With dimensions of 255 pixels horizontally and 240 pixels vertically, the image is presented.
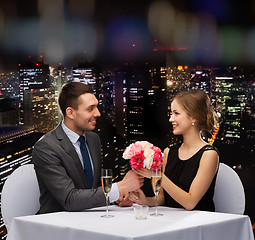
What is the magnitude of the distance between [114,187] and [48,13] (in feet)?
9.60

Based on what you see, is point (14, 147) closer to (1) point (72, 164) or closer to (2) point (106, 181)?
(1) point (72, 164)

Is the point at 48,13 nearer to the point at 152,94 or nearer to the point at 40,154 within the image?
the point at 152,94

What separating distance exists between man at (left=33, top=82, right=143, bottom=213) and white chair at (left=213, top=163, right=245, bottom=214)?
2.29 ft

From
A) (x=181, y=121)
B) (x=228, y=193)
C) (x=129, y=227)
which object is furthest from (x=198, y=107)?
(x=129, y=227)

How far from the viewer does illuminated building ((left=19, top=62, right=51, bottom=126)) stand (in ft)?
16.1

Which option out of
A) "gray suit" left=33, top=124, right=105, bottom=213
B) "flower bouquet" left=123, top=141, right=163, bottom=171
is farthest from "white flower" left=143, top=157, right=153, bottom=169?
"gray suit" left=33, top=124, right=105, bottom=213

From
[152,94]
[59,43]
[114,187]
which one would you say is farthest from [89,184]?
[59,43]

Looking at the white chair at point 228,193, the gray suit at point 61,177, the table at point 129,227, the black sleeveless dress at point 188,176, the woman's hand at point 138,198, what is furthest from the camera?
the white chair at point 228,193

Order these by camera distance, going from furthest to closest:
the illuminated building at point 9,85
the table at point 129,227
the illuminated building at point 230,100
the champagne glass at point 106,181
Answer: the illuminated building at point 9,85, the illuminated building at point 230,100, the champagne glass at point 106,181, the table at point 129,227

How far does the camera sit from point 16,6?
494 centimetres

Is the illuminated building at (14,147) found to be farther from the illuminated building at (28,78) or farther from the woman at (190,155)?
the woman at (190,155)

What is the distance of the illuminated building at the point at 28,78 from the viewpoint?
16.1 feet

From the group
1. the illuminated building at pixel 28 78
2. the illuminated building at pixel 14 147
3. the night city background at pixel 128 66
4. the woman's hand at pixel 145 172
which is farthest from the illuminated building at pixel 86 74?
the woman's hand at pixel 145 172

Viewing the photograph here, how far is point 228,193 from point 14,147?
2.57m
